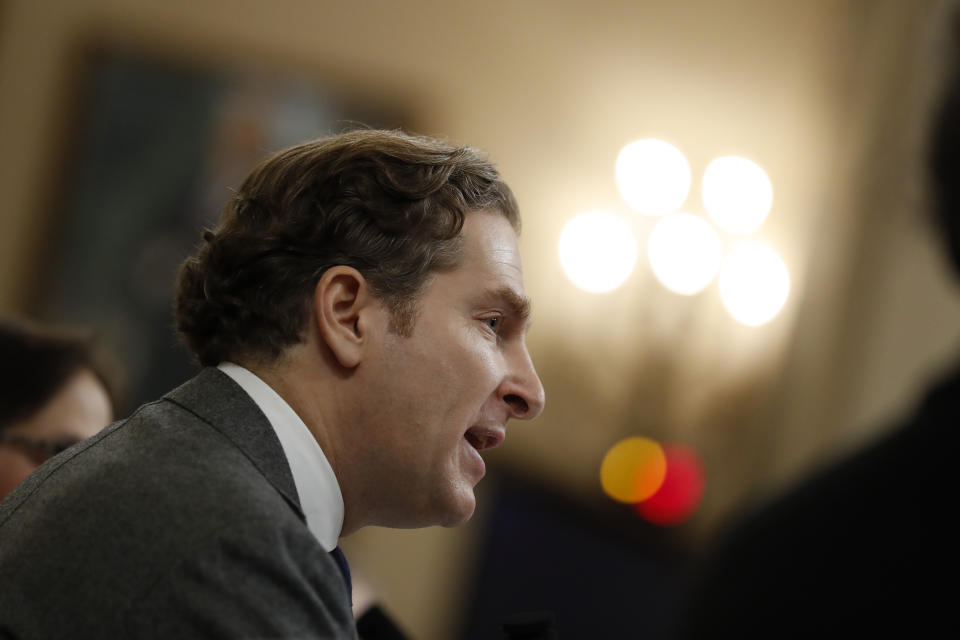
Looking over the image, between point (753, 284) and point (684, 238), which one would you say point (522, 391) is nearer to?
point (684, 238)

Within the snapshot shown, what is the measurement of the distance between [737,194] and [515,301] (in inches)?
177

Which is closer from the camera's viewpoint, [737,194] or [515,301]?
[515,301]

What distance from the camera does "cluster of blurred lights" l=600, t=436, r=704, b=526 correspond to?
6.04m

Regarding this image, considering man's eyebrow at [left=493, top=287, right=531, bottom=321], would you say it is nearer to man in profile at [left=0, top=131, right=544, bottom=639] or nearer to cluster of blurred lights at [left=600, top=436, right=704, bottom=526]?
man in profile at [left=0, top=131, right=544, bottom=639]

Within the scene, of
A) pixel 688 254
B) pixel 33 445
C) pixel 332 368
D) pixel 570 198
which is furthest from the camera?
pixel 570 198

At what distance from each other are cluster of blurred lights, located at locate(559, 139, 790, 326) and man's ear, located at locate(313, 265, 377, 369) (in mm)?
4422

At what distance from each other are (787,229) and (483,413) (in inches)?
188

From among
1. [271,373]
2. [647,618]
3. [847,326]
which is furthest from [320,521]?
[847,326]

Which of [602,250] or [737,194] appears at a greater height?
[737,194]

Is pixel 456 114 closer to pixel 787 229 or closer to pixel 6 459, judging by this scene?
pixel 787 229

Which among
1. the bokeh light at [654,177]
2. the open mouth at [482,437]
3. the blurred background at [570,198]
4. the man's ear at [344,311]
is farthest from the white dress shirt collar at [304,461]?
the bokeh light at [654,177]

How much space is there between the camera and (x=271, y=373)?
1.84 meters

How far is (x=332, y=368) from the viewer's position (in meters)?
1.84

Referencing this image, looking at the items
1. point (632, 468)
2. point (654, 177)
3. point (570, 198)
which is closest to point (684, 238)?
point (654, 177)
